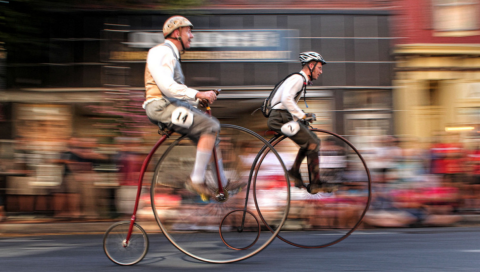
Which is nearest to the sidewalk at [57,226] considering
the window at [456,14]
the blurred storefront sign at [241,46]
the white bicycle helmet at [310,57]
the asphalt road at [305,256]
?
the asphalt road at [305,256]

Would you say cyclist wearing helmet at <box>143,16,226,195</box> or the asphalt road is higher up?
cyclist wearing helmet at <box>143,16,226,195</box>

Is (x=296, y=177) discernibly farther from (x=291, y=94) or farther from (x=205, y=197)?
(x=205, y=197)

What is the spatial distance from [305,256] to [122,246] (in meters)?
1.60

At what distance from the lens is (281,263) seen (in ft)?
12.5

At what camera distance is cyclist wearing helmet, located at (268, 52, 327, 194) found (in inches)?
166

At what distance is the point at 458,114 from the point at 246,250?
8787 millimetres

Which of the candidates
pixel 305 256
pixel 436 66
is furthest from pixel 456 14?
pixel 305 256

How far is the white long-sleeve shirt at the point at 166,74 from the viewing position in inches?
136

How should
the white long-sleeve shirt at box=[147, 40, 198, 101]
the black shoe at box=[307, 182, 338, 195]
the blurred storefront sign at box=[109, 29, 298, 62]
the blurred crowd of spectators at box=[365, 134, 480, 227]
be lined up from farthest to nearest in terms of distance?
the blurred storefront sign at box=[109, 29, 298, 62], the blurred crowd of spectators at box=[365, 134, 480, 227], the black shoe at box=[307, 182, 338, 195], the white long-sleeve shirt at box=[147, 40, 198, 101]

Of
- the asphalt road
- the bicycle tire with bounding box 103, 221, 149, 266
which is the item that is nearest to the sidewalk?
the asphalt road

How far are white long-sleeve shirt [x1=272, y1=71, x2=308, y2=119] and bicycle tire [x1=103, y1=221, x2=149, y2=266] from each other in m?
1.73

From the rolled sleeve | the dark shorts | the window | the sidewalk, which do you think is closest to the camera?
the dark shorts

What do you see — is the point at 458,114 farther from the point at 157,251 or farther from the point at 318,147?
the point at 157,251

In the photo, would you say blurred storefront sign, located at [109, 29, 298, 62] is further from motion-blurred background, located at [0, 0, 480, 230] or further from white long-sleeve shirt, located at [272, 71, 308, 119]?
white long-sleeve shirt, located at [272, 71, 308, 119]
